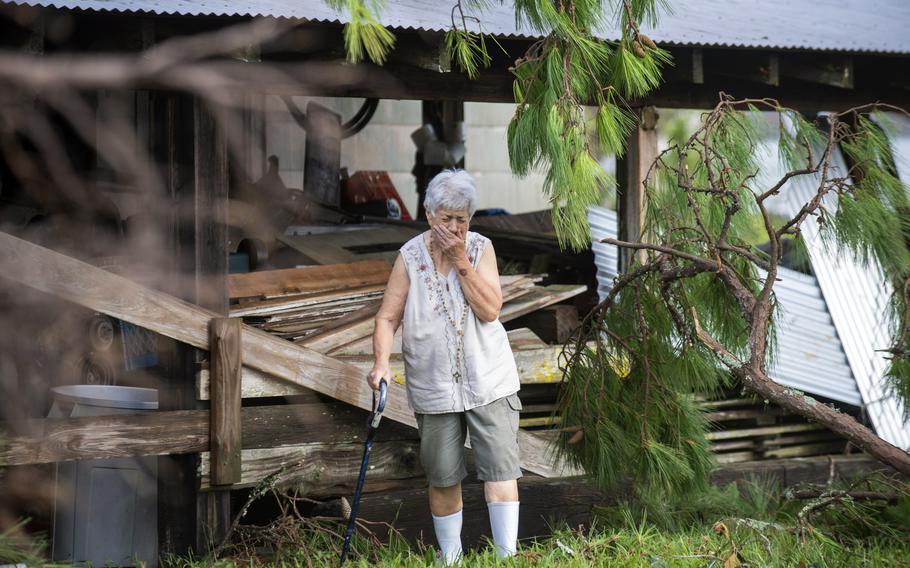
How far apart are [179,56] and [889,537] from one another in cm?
425

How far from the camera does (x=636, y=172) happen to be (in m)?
5.79

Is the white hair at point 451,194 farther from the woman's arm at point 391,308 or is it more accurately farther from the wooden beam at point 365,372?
the wooden beam at point 365,372

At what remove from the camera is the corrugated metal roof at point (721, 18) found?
4191 millimetres

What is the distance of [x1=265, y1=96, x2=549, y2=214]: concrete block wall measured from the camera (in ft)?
35.9

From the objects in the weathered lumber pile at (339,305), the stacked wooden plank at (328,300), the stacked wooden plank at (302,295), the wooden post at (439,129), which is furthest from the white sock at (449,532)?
the wooden post at (439,129)

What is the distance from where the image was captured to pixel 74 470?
16.7 ft

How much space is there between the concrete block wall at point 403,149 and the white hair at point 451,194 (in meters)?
6.20

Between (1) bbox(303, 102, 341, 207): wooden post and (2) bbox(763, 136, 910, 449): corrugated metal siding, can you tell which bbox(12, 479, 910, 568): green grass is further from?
(1) bbox(303, 102, 341, 207): wooden post

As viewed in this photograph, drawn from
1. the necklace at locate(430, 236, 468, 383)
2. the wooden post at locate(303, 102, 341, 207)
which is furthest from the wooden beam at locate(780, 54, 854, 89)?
the wooden post at locate(303, 102, 341, 207)


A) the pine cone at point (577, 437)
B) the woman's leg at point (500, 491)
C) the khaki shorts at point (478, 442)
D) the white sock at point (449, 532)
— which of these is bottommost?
the white sock at point (449, 532)

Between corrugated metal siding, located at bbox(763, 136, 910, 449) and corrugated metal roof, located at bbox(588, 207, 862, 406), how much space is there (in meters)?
0.06

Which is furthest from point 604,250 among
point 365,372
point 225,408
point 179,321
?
point 179,321

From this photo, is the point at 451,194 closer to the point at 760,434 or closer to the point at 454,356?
the point at 454,356

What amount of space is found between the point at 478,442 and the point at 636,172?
2251 mm
